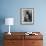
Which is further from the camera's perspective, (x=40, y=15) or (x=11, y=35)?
(x=40, y=15)

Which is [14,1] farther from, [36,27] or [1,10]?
[36,27]

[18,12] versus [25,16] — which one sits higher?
[18,12]

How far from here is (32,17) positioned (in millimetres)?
4582

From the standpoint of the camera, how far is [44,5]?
458cm

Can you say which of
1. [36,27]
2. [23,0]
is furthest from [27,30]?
[23,0]

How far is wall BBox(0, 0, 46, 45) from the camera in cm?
456

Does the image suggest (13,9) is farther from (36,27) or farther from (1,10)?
(36,27)

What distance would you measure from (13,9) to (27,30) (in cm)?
87

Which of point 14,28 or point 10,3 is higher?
point 10,3

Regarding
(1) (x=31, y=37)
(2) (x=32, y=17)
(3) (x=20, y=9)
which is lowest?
(1) (x=31, y=37)

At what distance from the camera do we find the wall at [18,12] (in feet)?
15.0

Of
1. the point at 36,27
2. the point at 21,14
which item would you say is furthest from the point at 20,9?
the point at 36,27

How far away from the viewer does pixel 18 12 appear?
4566 mm

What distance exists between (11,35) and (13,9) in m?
1.00
